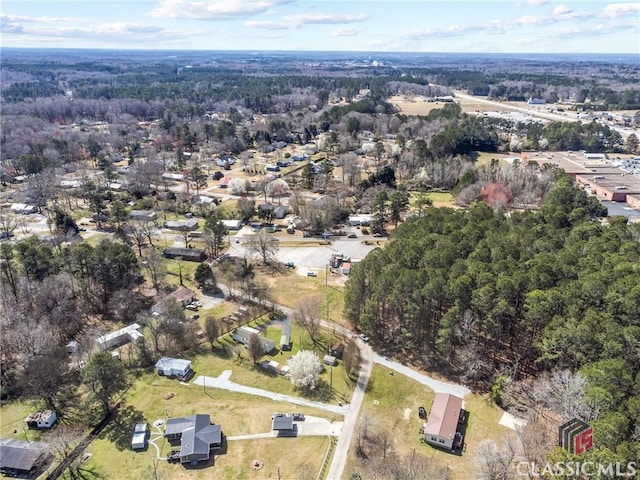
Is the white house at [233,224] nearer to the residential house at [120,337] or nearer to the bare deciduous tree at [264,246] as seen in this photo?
the bare deciduous tree at [264,246]

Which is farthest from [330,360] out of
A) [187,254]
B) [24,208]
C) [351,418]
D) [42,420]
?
[24,208]

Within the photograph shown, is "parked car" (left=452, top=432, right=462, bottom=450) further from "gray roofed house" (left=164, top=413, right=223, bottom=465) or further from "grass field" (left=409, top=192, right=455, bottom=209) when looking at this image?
"grass field" (left=409, top=192, right=455, bottom=209)

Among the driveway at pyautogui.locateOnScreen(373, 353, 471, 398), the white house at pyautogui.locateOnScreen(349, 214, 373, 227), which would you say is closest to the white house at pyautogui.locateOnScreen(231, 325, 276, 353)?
the driveway at pyautogui.locateOnScreen(373, 353, 471, 398)

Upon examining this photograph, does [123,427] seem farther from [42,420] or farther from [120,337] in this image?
[120,337]

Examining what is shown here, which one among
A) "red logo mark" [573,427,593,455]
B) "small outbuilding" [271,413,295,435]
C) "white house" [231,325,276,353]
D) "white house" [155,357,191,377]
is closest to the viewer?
"red logo mark" [573,427,593,455]

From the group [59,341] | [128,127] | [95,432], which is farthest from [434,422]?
[128,127]

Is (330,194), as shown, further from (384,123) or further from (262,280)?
(384,123)
